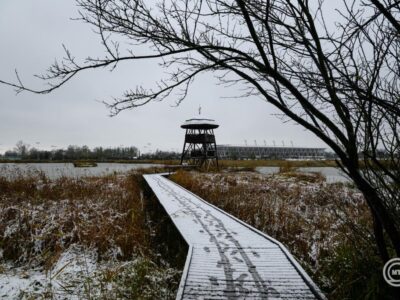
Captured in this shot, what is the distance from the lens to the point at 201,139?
2859 cm

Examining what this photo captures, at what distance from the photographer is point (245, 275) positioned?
13.4ft

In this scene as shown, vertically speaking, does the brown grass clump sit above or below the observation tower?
below

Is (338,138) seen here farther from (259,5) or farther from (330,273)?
(330,273)

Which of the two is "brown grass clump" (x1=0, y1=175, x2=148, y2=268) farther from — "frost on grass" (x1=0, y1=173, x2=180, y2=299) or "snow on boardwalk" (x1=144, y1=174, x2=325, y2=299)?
"snow on boardwalk" (x1=144, y1=174, x2=325, y2=299)

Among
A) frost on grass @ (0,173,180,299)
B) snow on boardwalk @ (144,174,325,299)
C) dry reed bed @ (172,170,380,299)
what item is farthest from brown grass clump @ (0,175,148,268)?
Answer: dry reed bed @ (172,170,380,299)

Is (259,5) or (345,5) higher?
(259,5)

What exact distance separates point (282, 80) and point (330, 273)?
10.2ft

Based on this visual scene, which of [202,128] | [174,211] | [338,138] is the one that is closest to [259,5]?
[338,138]

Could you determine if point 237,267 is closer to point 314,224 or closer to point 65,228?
point 314,224

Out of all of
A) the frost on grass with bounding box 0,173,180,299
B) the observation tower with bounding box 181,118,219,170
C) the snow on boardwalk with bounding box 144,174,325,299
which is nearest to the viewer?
the snow on boardwalk with bounding box 144,174,325,299

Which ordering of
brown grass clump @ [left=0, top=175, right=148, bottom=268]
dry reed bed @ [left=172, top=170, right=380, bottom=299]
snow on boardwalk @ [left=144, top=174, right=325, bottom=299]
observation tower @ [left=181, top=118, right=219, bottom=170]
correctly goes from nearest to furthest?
snow on boardwalk @ [left=144, top=174, right=325, bottom=299] < dry reed bed @ [left=172, top=170, right=380, bottom=299] < brown grass clump @ [left=0, top=175, right=148, bottom=268] < observation tower @ [left=181, top=118, right=219, bottom=170]

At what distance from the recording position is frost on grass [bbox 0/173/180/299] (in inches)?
170

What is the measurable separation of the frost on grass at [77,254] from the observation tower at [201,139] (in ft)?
63.9

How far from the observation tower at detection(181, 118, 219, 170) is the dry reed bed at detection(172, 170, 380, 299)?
47.9ft
